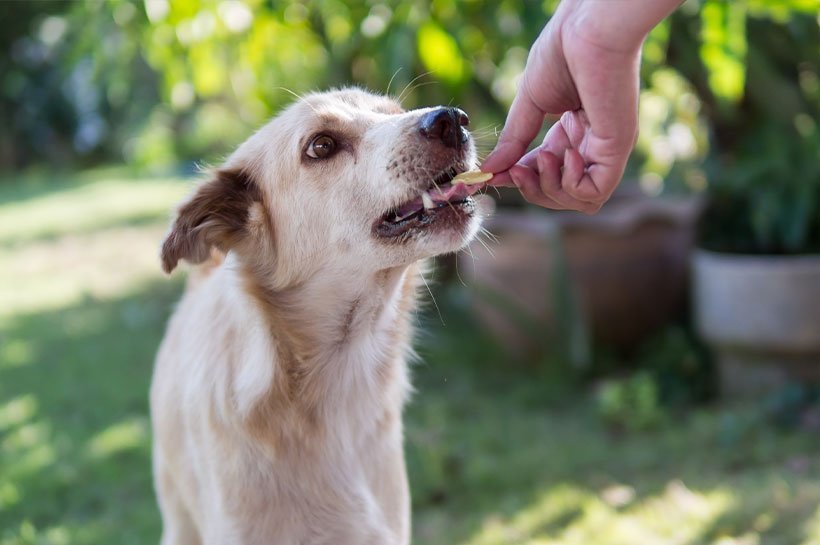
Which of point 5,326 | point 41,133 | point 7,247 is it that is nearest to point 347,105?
point 5,326

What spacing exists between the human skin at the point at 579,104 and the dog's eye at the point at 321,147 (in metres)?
0.48

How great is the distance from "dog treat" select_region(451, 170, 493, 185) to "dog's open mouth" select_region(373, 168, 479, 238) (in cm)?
2

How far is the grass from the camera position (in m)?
3.81

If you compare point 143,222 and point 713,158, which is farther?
point 143,222

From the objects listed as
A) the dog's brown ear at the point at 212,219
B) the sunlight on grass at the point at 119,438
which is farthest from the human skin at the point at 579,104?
the sunlight on grass at the point at 119,438

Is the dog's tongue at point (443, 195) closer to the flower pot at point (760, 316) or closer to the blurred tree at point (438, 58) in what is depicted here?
the blurred tree at point (438, 58)

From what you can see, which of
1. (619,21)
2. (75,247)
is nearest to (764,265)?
(619,21)

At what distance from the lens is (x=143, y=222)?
11.7m

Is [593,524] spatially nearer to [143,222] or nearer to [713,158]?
[713,158]

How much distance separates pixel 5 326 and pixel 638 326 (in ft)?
16.0

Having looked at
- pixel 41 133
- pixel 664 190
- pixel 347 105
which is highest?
pixel 347 105

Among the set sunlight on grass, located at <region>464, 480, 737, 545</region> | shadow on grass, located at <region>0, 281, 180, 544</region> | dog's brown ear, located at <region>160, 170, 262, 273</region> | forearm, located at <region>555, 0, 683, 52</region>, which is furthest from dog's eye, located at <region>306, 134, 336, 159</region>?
shadow on grass, located at <region>0, 281, 180, 544</region>

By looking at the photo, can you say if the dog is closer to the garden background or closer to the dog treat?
the dog treat

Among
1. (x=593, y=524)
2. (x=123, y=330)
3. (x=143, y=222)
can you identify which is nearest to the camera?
(x=593, y=524)
